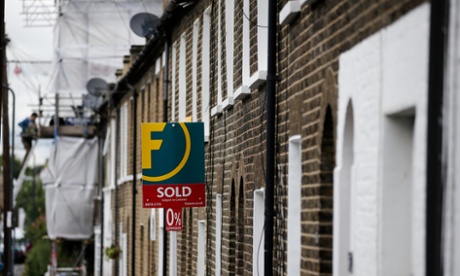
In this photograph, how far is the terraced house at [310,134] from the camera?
30.2 ft

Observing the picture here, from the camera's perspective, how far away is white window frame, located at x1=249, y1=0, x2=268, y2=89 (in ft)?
52.2

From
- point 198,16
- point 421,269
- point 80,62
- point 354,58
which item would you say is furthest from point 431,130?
point 80,62

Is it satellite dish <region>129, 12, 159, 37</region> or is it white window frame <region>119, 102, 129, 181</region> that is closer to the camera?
satellite dish <region>129, 12, 159, 37</region>

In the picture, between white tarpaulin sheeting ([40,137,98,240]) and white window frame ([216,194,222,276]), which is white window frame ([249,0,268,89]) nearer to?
white window frame ([216,194,222,276])

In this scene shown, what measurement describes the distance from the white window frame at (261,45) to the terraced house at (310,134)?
0.07 ft

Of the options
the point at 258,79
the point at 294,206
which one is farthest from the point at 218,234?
the point at 294,206

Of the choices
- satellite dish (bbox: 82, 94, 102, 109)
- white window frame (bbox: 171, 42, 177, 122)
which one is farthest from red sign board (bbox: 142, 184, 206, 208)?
satellite dish (bbox: 82, 94, 102, 109)

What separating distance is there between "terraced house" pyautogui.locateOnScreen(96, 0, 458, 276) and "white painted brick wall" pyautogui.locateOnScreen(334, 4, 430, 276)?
1 cm

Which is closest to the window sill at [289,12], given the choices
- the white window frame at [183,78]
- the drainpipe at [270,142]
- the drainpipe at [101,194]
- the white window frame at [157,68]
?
the drainpipe at [270,142]

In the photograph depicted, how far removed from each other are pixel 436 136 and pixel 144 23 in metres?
25.9

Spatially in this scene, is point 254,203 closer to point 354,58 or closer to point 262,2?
point 262,2

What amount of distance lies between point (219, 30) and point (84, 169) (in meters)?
37.7

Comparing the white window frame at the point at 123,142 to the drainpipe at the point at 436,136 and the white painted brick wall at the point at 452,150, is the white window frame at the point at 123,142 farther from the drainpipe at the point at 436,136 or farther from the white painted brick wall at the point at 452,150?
the white painted brick wall at the point at 452,150

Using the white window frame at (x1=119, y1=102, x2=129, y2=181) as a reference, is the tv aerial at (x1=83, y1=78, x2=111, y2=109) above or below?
above
